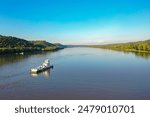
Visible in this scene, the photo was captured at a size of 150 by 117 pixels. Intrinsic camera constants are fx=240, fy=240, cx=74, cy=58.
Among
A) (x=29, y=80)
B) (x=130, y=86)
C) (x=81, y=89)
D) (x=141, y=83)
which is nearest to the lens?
(x=81, y=89)

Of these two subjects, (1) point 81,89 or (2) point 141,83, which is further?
(2) point 141,83

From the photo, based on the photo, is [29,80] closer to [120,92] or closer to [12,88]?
[12,88]

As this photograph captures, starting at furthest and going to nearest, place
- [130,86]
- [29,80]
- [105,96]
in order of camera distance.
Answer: [29,80] → [130,86] → [105,96]

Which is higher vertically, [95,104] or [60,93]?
[95,104]

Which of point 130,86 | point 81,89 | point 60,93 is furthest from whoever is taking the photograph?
point 130,86

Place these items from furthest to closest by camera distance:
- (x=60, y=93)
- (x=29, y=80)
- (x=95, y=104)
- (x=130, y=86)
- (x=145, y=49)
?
(x=145, y=49)
(x=29, y=80)
(x=130, y=86)
(x=60, y=93)
(x=95, y=104)

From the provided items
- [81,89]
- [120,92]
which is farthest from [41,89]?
[120,92]

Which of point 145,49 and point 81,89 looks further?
point 145,49

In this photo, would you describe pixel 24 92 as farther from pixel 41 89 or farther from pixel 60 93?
pixel 60 93

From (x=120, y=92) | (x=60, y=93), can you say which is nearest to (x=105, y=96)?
(x=120, y=92)
